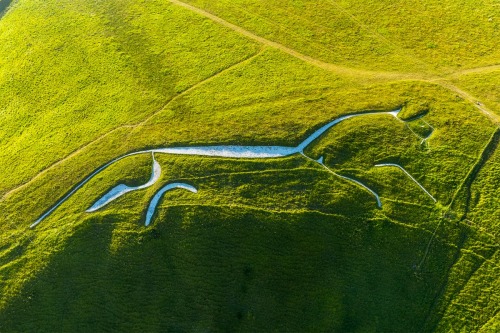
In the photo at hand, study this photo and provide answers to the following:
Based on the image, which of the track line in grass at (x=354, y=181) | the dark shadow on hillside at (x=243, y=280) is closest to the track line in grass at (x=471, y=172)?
the dark shadow on hillside at (x=243, y=280)

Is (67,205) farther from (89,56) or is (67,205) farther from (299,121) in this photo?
(299,121)

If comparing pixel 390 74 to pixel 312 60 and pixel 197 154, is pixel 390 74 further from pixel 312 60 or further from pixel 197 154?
pixel 197 154

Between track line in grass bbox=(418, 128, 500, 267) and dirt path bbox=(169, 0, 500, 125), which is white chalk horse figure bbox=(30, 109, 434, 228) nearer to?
dirt path bbox=(169, 0, 500, 125)

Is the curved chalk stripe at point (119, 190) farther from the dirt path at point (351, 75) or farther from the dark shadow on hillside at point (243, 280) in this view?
the dirt path at point (351, 75)

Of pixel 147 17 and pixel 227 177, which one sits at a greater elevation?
pixel 147 17

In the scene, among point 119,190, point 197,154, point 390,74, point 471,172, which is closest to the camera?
point 471,172

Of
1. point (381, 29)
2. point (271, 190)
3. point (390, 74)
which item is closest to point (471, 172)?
point (390, 74)

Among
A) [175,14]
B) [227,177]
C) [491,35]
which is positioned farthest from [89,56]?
[491,35]

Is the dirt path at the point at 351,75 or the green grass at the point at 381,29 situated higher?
the green grass at the point at 381,29
